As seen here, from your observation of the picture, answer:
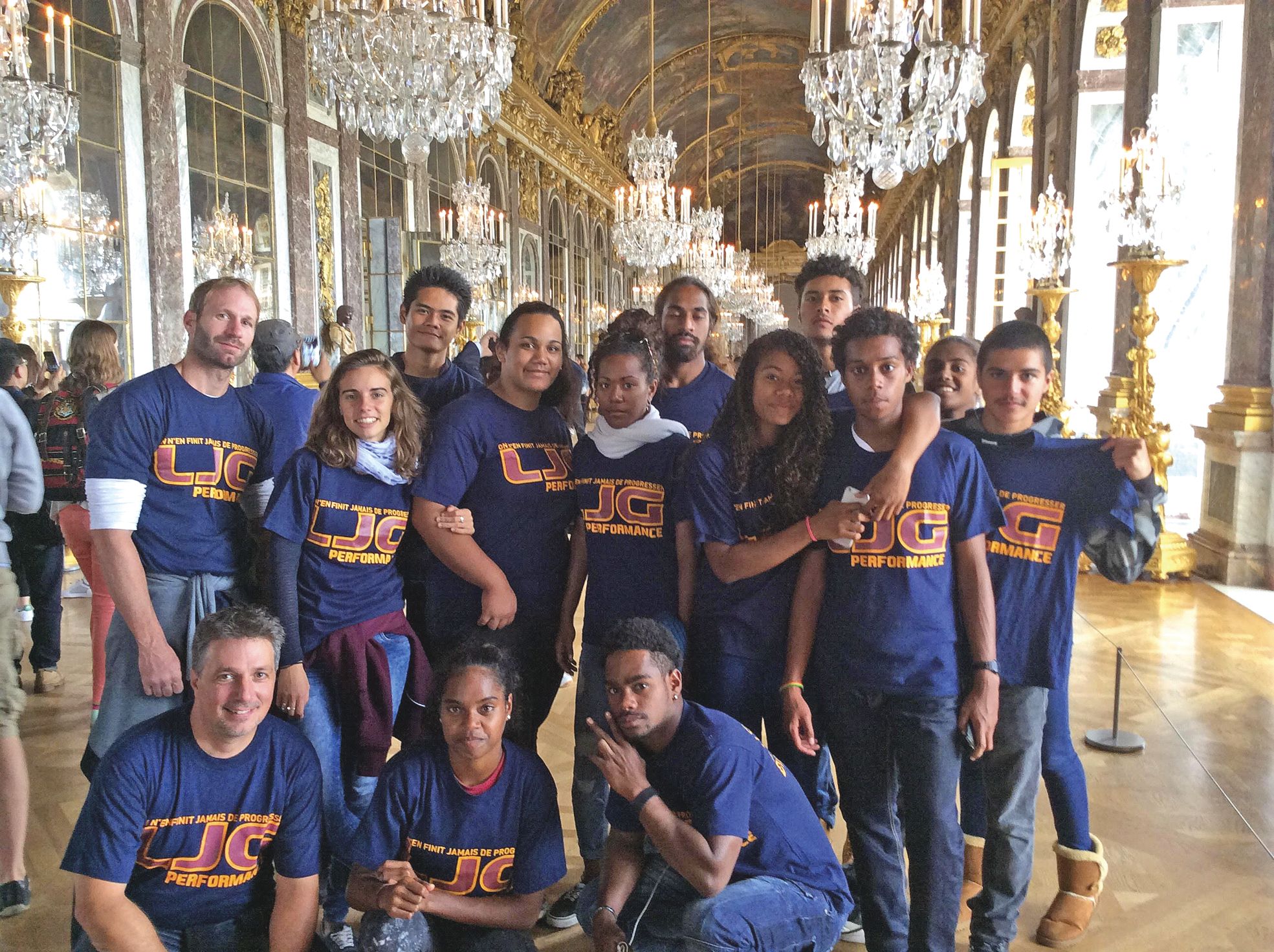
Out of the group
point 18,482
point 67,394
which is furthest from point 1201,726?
point 67,394

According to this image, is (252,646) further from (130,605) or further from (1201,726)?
(1201,726)

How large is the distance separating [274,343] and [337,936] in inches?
88.1

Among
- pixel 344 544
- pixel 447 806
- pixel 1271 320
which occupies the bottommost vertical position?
pixel 447 806

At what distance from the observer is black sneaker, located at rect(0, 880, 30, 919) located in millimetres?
3318

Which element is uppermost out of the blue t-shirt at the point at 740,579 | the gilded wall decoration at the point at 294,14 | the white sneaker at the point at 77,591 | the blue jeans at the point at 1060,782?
the gilded wall decoration at the point at 294,14

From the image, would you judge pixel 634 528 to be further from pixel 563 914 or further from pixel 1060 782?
pixel 1060 782

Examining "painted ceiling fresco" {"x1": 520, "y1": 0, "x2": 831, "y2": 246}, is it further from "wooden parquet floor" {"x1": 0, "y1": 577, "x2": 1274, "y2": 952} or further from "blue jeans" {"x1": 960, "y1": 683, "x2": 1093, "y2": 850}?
"blue jeans" {"x1": 960, "y1": 683, "x2": 1093, "y2": 850}

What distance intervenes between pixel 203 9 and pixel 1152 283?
10.2m

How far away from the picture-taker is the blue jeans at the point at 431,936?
262 cm

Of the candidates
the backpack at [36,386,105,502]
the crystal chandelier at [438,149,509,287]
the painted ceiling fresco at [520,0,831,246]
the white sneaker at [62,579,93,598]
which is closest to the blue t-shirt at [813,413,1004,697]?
the backpack at [36,386,105,502]

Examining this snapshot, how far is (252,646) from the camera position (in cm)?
251

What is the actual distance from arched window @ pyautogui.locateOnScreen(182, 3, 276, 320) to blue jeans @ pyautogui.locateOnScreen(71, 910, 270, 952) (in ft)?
31.6

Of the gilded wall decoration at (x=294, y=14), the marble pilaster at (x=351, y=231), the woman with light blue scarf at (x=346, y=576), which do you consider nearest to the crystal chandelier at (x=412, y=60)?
the woman with light blue scarf at (x=346, y=576)

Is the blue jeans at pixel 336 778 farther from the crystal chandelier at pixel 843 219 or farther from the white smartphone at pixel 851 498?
Result: the crystal chandelier at pixel 843 219
